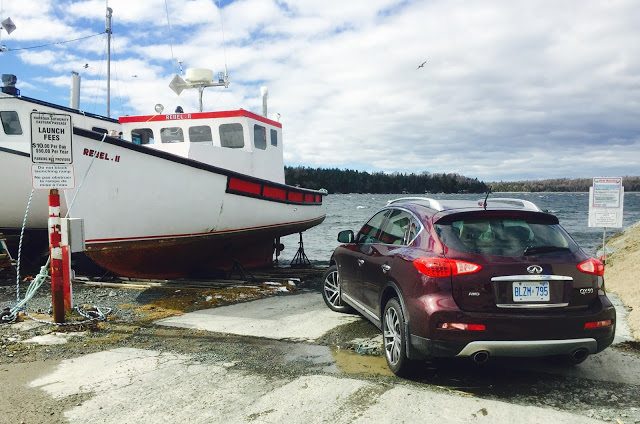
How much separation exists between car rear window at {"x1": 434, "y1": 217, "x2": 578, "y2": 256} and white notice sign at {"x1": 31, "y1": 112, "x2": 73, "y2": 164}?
4550 mm

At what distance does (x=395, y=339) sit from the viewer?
177 inches

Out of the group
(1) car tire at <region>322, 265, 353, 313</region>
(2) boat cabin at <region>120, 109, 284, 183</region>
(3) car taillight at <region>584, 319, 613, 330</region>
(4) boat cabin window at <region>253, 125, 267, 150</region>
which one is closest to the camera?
(3) car taillight at <region>584, 319, 613, 330</region>

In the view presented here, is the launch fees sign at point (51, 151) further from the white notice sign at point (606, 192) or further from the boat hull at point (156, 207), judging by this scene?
the white notice sign at point (606, 192)

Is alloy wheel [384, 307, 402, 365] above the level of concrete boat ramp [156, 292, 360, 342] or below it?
above

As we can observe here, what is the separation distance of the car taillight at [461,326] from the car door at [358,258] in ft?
5.26

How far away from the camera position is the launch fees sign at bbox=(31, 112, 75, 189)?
19.4ft

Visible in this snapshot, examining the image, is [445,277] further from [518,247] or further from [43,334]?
[43,334]

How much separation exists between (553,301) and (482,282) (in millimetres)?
581

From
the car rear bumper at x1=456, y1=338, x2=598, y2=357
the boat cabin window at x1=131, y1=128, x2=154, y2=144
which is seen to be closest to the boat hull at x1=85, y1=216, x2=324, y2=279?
the boat cabin window at x1=131, y1=128, x2=154, y2=144

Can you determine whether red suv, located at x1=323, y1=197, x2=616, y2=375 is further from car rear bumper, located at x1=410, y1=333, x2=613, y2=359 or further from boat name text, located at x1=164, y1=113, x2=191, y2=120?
boat name text, located at x1=164, y1=113, x2=191, y2=120

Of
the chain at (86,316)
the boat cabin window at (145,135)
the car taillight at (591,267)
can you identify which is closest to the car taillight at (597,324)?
the car taillight at (591,267)

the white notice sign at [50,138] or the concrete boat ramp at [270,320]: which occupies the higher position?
the white notice sign at [50,138]

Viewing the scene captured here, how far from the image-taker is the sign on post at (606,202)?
10727 mm

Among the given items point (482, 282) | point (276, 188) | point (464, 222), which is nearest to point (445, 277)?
point (482, 282)
